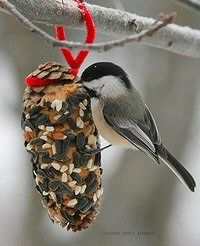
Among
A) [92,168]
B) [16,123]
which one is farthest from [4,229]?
[92,168]

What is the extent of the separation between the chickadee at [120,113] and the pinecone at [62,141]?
3 centimetres

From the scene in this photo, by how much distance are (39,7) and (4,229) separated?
8.33 ft

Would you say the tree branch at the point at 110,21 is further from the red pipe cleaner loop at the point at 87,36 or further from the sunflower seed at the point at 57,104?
the sunflower seed at the point at 57,104

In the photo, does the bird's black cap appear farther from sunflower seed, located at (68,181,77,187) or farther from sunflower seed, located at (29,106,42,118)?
sunflower seed, located at (68,181,77,187)

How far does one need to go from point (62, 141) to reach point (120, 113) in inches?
5.7

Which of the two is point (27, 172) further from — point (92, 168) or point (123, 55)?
point (92, 168)

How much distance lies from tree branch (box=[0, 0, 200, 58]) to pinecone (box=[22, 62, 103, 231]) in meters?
0.11

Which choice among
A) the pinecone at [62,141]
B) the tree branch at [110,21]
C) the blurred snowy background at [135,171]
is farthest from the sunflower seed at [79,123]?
the blurred snowy background at [135,171]

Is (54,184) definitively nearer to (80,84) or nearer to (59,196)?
(59,196)

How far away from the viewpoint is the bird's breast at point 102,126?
1.35 m

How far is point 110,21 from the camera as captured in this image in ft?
4.74

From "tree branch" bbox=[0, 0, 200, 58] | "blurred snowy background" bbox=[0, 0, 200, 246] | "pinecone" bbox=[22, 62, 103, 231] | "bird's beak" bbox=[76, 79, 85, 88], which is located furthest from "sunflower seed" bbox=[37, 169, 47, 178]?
"blurred snowy background" bbox=[0, 0, 200, 246]

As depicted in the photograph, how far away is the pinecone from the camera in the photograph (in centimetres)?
134

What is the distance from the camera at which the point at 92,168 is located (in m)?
1.37
